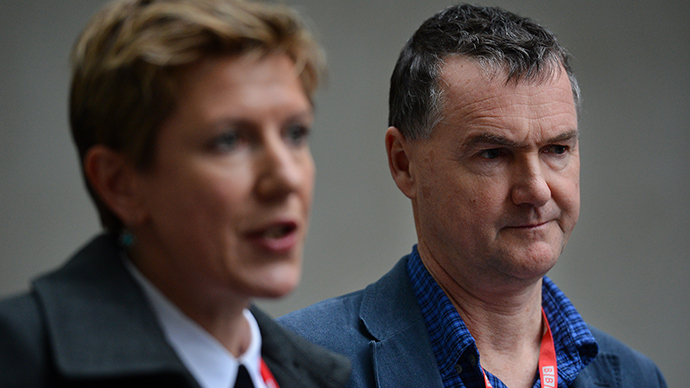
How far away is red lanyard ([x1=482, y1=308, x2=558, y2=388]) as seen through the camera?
191 centimetres

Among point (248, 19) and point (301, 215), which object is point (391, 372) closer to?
point (301, 215)

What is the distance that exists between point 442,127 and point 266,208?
0.86 meters

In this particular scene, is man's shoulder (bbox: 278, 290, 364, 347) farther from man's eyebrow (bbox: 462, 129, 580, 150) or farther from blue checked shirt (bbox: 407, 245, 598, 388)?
man's eyebrow (bbox: 462, 129, 580, 150)

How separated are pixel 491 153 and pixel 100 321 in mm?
1105

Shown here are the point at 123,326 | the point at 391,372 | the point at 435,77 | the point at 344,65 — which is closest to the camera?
the point at 123,326

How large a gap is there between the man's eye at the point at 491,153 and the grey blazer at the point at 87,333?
991mm

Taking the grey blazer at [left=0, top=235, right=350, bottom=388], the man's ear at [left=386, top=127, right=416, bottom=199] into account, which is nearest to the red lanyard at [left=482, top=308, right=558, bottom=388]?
the man's ear at [left=386, top=127, right=416, bottom=199]

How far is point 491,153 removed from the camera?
5.98 ft

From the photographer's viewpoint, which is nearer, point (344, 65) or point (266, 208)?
point (266, 208)

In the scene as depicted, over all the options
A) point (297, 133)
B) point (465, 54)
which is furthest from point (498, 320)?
point (297, 133)

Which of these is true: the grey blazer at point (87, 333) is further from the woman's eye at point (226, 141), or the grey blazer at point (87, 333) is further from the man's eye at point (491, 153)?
the man's eye at point (491, 153)

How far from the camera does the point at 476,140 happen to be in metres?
1.80

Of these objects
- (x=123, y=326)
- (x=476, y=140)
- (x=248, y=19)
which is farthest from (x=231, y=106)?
(x=476, y=140)

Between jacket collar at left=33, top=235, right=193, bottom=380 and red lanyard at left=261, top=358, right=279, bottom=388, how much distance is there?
9.8 inches
